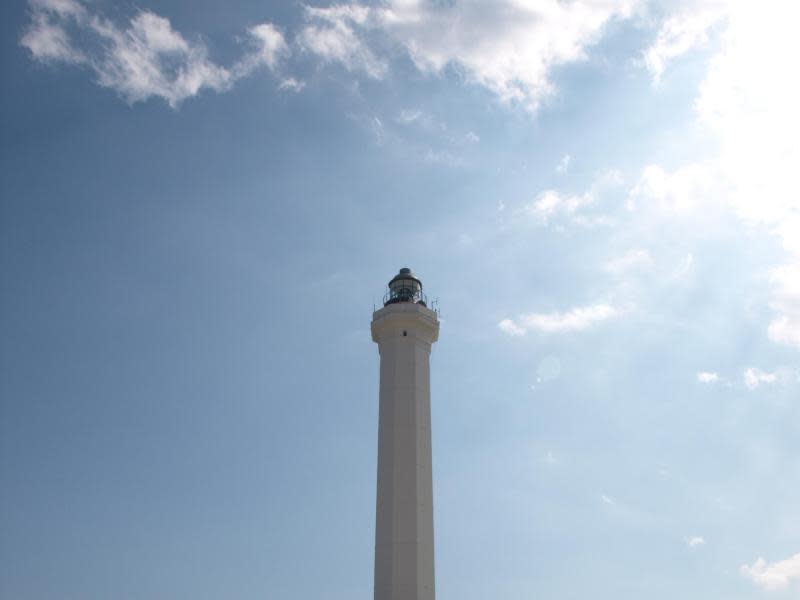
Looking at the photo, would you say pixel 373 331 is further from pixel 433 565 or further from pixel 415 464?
pixel 433 565

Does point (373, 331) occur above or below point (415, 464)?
above

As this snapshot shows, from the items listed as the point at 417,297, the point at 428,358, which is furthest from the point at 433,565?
the point at 417,297

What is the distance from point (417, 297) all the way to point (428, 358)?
15.8 ft

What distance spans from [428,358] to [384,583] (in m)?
14.7

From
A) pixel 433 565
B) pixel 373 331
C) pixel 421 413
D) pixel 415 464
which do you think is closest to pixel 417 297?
pixel 373 331

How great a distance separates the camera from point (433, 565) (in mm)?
47594

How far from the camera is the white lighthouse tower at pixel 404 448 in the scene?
1836 inches

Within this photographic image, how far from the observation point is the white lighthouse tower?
46.6 m

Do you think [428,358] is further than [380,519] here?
Yes

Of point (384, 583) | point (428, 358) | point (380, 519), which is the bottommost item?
point (384, 583)

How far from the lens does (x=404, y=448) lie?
49.5 meters

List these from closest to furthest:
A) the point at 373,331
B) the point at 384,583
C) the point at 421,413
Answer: the point at 384,583, the point at 421,413, the point at 373,331

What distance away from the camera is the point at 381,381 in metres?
52.4

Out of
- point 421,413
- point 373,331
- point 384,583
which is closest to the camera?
point 384,583
